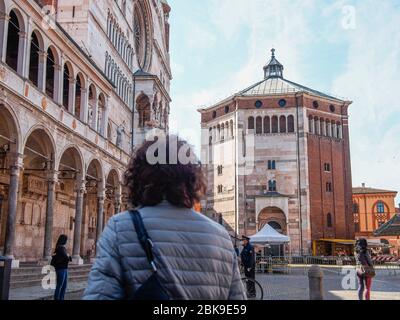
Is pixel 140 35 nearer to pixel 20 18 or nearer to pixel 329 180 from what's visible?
pixel 20 18

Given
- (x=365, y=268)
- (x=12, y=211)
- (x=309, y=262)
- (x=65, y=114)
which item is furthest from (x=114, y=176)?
(x=309, y=262)

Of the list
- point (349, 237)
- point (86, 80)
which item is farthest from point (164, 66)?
point (349, 237)

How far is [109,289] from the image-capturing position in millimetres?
2160

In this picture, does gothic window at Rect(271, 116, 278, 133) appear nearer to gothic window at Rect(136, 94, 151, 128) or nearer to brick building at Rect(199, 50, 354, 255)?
brick building at Rect(199, 50, 354, 255)

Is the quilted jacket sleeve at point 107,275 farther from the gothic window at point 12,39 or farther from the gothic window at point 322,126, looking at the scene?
the gothic window at point 322,126

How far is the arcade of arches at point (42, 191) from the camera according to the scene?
15.8 meters

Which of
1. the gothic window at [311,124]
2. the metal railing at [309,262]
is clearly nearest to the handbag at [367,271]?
the metal railing at [309,262]

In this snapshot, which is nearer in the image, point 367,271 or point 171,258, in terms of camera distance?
point 171,258

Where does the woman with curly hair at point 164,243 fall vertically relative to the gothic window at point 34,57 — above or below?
below

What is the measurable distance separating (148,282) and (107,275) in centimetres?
22

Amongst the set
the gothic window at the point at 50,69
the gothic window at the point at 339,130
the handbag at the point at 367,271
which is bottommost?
the handbag at the point at 367,271

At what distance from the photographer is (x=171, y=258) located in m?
2.26

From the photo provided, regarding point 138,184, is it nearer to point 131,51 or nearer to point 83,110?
point 83,110

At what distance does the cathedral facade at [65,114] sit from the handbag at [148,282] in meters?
7.30
